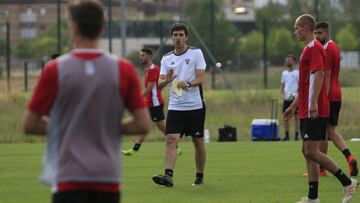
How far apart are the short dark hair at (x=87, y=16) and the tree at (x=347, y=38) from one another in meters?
51.8

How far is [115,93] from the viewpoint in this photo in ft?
19.8

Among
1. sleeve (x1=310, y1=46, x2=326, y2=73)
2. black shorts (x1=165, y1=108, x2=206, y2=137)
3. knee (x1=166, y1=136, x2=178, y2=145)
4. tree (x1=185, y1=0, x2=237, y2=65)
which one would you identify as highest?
sleeve (x1=310, y1=46, x2=326, y2=73)

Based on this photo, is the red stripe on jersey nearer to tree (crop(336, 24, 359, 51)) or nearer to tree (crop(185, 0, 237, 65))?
tree (crop(185, 0, 237, 65))

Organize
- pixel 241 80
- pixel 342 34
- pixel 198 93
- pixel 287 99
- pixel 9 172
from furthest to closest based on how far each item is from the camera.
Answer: pixel 342 34
pixel 241 80
pixel 287 99
pixel 9 172
pixel 198 93

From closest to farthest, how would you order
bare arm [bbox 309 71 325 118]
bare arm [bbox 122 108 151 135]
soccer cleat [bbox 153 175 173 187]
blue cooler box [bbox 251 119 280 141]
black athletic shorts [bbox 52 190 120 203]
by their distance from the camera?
black athletic shorts [bbox 52 190 120 203] < bare arm [bbox 122 108 151 135] < bare arm [bbox 309 71 325 118] < soccer cleat [bbox 153 175 173 187] < blue cooler box [bbox 251 119 280 141]

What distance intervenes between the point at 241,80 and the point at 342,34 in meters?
14.8

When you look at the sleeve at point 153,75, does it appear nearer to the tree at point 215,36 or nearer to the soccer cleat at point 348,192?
the soccer cleat at point 348,192

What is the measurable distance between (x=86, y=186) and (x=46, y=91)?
62 centimetres

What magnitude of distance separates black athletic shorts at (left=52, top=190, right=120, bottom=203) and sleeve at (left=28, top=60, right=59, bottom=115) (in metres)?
0.51

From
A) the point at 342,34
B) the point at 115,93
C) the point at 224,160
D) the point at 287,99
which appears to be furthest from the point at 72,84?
the point at 342,34

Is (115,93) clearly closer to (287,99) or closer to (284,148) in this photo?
(284,148)

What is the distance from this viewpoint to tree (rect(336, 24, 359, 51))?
2294 inches

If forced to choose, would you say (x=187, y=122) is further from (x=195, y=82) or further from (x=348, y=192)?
(x=348, y=192)

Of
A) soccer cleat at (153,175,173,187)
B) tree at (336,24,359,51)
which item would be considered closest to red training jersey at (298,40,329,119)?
soccer cleat at (153,175,173,187)
